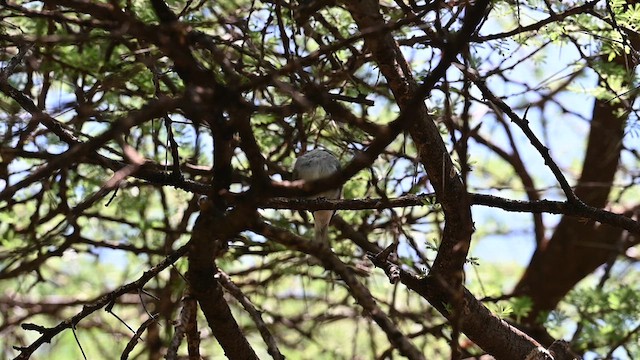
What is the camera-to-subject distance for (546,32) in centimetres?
309

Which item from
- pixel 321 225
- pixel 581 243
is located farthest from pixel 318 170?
→ pixel 581 243

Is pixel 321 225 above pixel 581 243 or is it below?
below

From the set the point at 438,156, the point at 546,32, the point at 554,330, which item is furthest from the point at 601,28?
the point at 554,330

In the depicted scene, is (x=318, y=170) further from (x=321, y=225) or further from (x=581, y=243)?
(x=581, y=243)

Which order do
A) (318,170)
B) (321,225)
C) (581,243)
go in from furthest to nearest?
1. (581,243)
2. (318,170)
3. (321,225)

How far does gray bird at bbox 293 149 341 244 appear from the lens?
397 cm

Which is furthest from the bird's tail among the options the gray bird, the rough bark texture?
the rough bark texture

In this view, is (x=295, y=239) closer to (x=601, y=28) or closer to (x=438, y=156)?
(x=438, y=156)

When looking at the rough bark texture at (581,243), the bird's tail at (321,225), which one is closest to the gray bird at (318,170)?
the bird's tail at (321,225)

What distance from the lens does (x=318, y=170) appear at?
4.16 m

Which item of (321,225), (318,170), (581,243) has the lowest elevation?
(321,225)

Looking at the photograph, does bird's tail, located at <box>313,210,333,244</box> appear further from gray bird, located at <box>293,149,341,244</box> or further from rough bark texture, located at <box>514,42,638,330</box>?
rough bark texture, located at <box>514,42,638,330</box>

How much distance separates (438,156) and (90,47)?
186 centimetres

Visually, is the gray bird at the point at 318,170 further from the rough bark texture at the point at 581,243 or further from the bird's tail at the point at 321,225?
the rough bark texture at the point at 581,243
